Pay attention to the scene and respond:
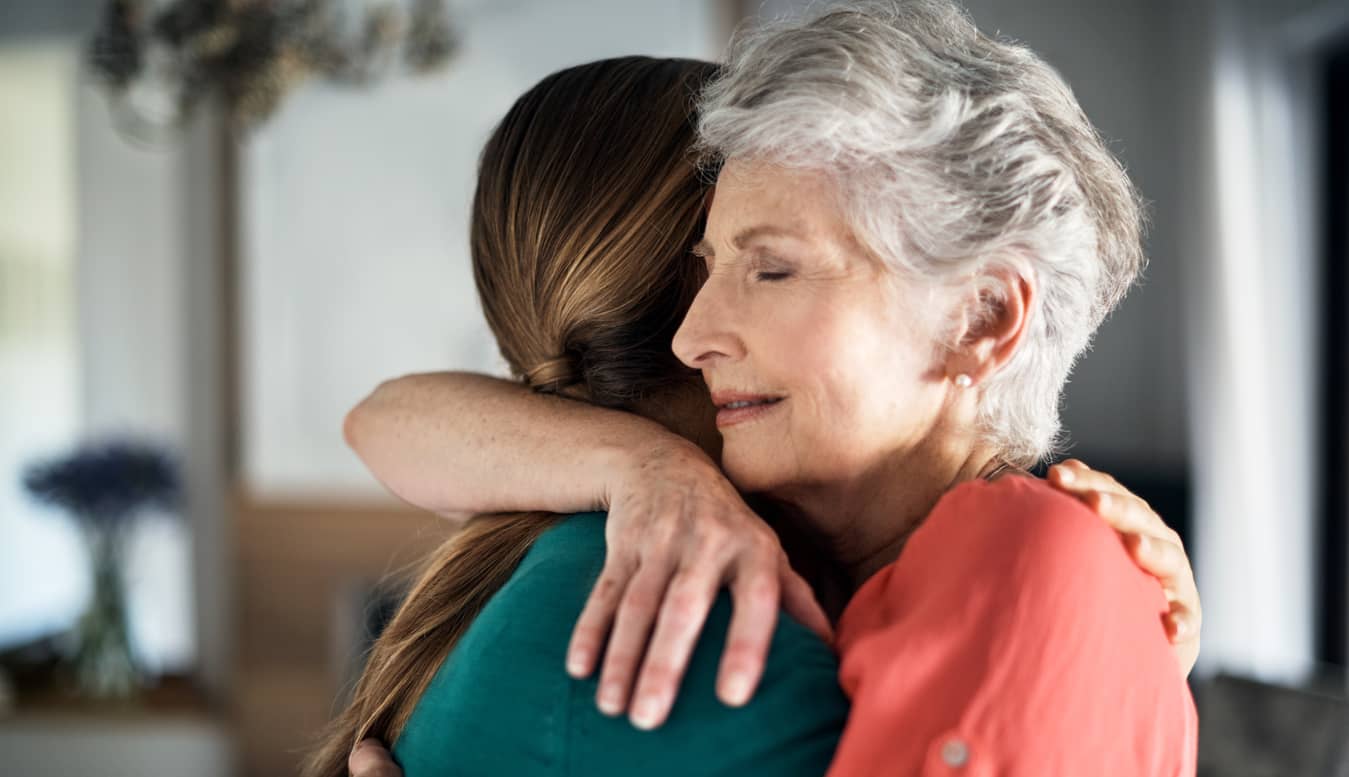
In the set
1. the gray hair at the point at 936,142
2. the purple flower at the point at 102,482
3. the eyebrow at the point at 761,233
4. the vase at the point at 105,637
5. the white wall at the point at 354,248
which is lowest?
the vase at the point at 105,637

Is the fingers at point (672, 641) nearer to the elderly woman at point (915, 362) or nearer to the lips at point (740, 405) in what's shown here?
the elderly woman at point (915, 362)

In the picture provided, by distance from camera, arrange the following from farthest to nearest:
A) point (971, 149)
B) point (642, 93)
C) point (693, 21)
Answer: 1. point (693, 21)
2. point (642, 93)
3. point (971, 149)

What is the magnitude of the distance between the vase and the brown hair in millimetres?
3404

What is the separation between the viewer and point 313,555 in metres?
4.11

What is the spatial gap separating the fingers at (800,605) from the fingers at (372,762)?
35 centimetres

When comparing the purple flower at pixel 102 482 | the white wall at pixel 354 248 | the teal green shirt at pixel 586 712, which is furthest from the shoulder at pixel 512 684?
the purple flower at pixel 102 482

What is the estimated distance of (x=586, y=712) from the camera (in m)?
0.75

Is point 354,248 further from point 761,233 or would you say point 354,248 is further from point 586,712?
point 586,712

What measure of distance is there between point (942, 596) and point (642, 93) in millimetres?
604

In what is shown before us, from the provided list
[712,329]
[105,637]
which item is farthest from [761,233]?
[105,637]

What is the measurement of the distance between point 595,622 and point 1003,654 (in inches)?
10.3

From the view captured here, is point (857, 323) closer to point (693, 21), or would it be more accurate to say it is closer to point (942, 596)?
point (942, 596)

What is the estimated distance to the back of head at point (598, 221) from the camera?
106 cm

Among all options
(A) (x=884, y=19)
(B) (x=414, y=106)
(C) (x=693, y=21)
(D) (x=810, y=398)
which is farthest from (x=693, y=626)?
(B) (x=414, y=106)
